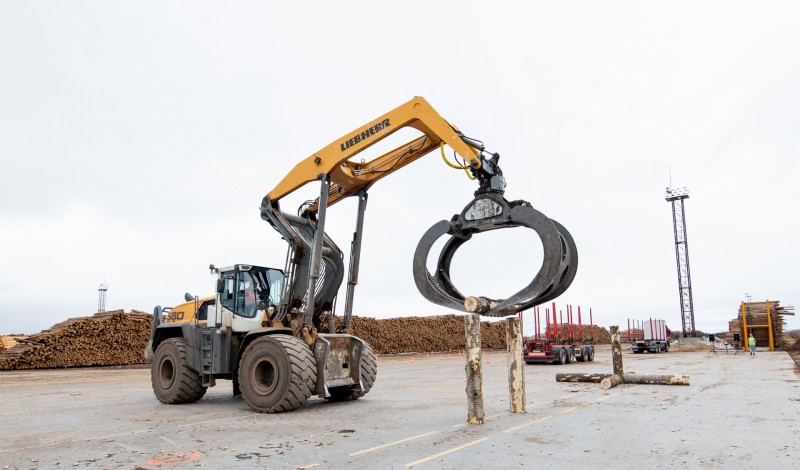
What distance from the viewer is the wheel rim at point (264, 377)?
9086 millimetres

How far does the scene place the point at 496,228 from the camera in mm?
7508

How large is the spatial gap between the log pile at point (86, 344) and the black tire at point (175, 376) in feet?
36.5

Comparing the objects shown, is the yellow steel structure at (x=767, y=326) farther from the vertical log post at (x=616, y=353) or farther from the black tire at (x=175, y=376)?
the black tire at (x=175, y=376)

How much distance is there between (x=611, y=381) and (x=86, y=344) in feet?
59.2

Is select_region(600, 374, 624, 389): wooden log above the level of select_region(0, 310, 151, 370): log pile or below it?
below

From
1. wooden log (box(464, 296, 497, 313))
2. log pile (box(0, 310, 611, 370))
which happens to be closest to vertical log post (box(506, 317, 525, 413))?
wooden log (box(464, 296, 497, 313))

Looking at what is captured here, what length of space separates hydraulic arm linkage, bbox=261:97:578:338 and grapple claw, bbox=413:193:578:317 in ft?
0.04

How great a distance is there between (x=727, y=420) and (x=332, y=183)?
791 centimetres

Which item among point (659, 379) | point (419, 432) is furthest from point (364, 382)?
point (659, 379)

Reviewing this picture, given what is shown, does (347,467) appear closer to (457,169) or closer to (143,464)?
(143,464)

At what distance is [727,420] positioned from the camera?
25.8ft

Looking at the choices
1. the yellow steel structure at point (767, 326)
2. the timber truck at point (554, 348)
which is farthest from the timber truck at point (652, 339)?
the timber truck at point (554, 348)

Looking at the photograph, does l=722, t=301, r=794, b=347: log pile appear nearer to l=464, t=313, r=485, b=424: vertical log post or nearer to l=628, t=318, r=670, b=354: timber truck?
l=628, t=318, r=670, b=354: timber truck

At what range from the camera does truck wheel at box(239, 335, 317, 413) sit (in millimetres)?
8781
